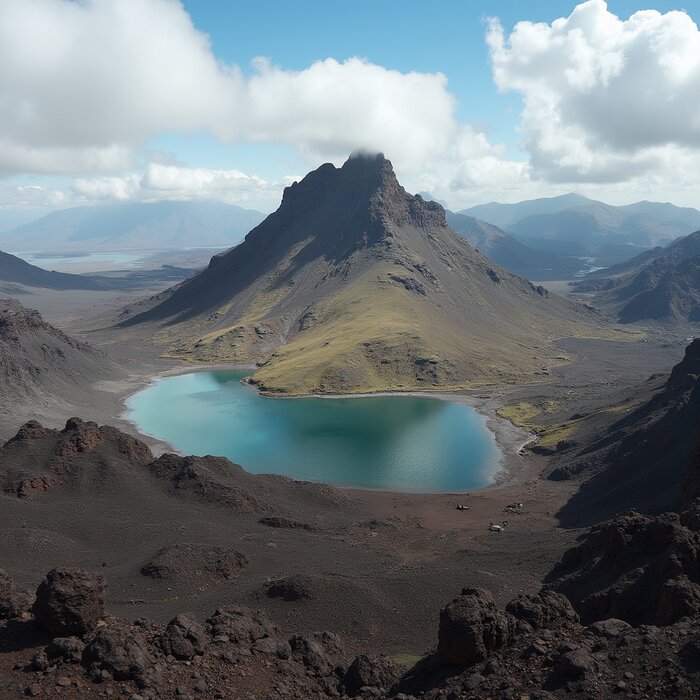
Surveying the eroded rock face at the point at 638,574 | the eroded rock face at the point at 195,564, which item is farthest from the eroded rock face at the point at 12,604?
the eroded rock face at the point at 638,574

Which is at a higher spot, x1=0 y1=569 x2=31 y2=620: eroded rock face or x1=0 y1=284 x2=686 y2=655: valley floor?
x1=0 y1=569 x2=31 y2=620: eroded rock face

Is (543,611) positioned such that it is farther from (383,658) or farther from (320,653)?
(320,653)

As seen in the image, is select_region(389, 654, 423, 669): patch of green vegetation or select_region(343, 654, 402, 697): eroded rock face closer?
select_region(343, 654, 402, 697): eroded rock face

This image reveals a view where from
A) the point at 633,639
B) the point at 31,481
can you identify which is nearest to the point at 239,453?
the point at 31,481

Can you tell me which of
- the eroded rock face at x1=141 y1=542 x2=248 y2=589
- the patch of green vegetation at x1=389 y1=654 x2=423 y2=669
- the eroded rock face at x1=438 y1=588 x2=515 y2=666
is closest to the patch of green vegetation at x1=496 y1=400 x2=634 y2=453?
the eroded rock face at x1=141 y1=542 x2=248 y2=589

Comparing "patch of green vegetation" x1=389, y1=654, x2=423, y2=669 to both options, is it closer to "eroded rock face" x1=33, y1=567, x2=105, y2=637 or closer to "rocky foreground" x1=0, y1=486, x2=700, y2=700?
"rocky foreground" x1=0, y1=486, x2=700, y2=700

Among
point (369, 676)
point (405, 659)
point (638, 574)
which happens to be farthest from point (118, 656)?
point (638, 574)

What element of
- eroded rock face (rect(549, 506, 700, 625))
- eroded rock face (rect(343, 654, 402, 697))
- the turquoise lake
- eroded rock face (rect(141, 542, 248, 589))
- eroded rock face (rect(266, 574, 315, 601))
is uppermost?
eroded rock face (rect(549, 506, 700, 625))
